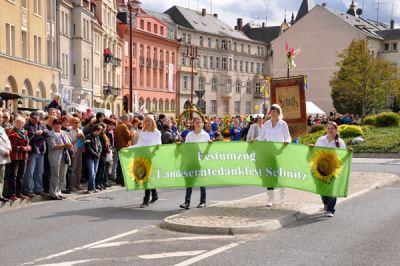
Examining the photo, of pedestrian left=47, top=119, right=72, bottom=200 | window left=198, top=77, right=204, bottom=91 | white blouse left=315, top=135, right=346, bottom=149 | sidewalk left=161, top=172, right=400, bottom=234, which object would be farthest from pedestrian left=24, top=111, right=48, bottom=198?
window left=198, top=77, right=204, bottom=91

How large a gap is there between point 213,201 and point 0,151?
15.6 feet

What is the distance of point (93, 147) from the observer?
55.3 feet

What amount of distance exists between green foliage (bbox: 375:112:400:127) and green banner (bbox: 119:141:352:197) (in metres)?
31.1

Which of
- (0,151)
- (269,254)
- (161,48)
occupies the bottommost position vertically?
(269,254)

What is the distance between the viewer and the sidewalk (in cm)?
1070

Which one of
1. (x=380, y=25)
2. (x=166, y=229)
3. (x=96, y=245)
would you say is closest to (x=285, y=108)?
(x=166, y=229)

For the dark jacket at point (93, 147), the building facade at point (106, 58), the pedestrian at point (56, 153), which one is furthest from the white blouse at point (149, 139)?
the building facade at point (106, 58)

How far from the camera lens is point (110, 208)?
Answer: 13859mm

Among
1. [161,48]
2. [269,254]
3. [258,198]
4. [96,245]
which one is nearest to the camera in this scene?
[269,254]

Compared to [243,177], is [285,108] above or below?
above

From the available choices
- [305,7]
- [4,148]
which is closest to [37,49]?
[4,148]

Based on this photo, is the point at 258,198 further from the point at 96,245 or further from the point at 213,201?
the point at 96,245

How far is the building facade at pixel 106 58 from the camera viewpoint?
6681 centimetres

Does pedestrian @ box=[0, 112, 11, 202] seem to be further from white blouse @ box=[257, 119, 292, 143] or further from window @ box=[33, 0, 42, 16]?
window @ box=[33, 0, 42, 16]
